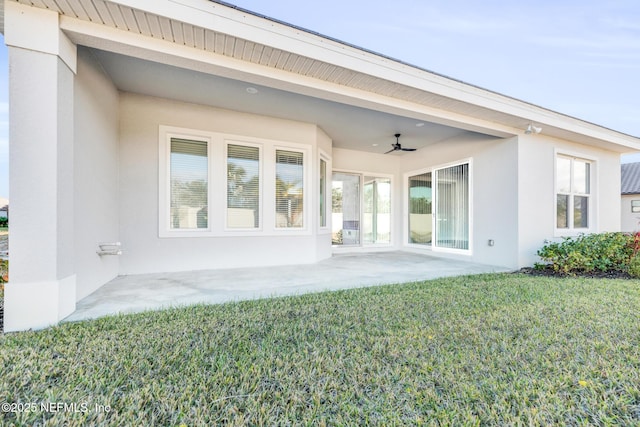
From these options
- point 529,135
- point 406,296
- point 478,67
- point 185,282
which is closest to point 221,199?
point 185,282

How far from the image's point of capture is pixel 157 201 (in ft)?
16.0

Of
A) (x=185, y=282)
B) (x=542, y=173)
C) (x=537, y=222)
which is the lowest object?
(x=185, y=282)

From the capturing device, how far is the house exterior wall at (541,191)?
5.62 m

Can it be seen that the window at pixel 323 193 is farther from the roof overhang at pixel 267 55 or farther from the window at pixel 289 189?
the roof overhang at pixel 267 55

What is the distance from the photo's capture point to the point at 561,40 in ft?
27.4

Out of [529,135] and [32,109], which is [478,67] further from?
[32,109]

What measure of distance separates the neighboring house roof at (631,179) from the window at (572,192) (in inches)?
573

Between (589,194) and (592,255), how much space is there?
272 cm

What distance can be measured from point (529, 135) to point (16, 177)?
306 inches

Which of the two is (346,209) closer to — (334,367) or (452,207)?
(452,207)

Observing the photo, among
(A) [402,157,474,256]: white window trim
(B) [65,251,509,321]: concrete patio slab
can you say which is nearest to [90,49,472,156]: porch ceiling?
(A) [402,157,474,256]: white window trim

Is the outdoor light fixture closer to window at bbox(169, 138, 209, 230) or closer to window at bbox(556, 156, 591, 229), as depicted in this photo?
window at bbox(556, 156, 591, 229)

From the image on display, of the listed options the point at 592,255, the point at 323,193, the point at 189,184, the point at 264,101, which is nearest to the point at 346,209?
the point at 323,193

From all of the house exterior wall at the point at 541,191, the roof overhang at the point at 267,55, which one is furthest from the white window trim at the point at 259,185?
the house exterior wall at the point at 541,191
